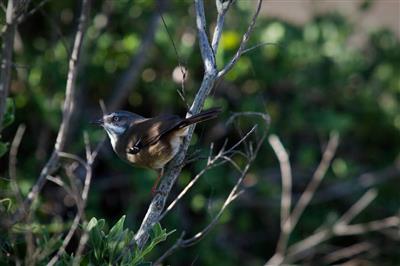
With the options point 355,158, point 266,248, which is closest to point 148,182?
point 266,248

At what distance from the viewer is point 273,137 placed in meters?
6.20

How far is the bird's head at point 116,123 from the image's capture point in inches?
195

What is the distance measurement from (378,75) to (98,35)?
312 cm

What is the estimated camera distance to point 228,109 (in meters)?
6.68

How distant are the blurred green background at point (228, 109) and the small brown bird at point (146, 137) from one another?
97cm

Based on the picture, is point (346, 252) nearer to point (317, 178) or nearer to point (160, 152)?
point (317, 178)

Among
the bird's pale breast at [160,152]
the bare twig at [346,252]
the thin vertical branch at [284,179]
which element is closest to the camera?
the bird's pale breast at [160,152]

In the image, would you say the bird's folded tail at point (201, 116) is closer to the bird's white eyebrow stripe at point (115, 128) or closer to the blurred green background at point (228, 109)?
the bird's white eyebrow stripe at point (115, 128)

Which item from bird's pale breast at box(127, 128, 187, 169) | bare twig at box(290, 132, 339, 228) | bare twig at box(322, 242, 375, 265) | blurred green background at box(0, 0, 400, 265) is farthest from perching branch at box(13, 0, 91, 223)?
bare twig at box(322, 242, 375, 265)

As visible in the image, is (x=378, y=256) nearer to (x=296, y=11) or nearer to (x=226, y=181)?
(x=226, y=181)

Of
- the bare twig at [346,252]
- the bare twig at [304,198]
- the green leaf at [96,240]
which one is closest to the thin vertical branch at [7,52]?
the green leaf at [96,240]

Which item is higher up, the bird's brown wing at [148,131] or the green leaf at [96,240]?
the green leaf at [96,240]

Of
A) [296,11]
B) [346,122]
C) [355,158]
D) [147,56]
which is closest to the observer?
[147,56]

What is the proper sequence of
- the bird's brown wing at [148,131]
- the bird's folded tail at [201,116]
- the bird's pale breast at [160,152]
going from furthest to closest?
the bird's brown wing at [148,131] < the bird's pale breast at [160,152] < the bird's folded tail at [201,116]
